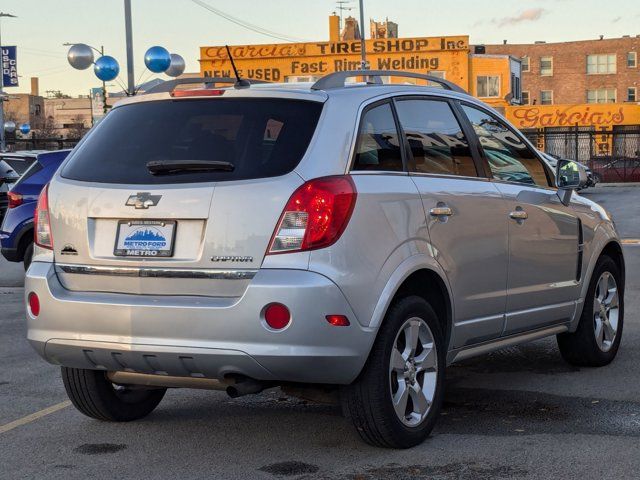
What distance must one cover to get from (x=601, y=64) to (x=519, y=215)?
97.0 metres

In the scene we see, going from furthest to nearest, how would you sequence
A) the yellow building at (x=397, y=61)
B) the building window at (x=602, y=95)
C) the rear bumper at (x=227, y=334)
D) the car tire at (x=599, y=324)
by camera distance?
the building window at (x=602, y=95) < the yellow building at (x=397, y=61) < the car tire at (x=599, y=324) < the rear bumper at (x=227, y=334)

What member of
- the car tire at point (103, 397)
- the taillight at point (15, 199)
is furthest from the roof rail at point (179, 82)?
the taillight at point (15, 199)

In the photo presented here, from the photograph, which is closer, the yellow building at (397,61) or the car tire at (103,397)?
the car tire at (103,397)

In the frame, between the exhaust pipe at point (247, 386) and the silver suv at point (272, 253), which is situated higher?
the silver suv at point (272, 253)

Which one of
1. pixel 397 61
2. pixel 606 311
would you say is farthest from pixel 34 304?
pixel 397 61

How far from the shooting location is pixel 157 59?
84.8ft

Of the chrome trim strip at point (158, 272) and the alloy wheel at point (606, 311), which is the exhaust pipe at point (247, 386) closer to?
the chrome trim strip at point (158, 272)

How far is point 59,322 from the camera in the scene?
5.43 meters

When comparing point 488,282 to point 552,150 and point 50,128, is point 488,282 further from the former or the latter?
point 50,128

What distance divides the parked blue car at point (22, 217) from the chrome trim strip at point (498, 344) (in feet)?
27.2

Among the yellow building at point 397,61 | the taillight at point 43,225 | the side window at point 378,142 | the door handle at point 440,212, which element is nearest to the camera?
the side window at point 378,142

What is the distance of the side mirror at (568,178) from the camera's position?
282 inches

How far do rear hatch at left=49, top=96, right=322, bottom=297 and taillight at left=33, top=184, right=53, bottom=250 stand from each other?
0.15ft

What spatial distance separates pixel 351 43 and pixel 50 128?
251ft
